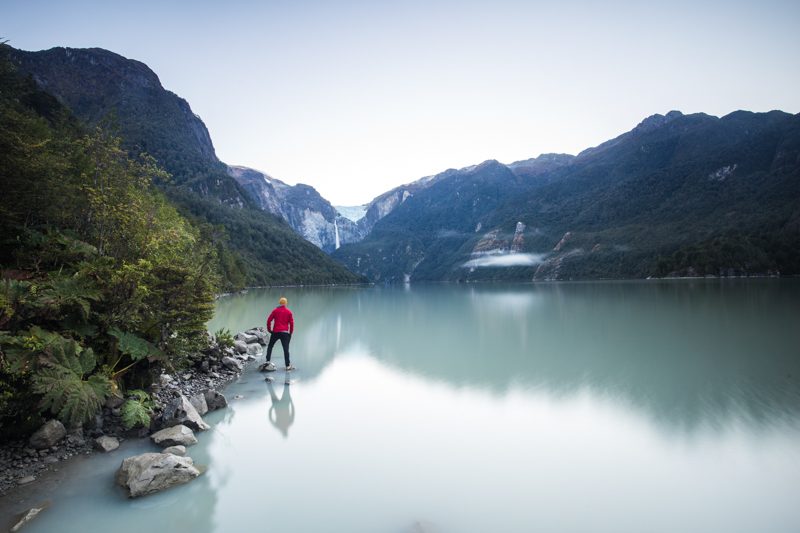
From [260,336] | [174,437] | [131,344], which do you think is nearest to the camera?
[174,437]

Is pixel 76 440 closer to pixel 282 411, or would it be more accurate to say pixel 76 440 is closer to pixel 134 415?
pixel 134 415

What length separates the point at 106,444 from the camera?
21.7 feet

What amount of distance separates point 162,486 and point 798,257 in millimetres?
115605

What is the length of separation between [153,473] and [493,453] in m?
4.91

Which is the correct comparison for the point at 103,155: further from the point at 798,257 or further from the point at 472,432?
the point at 798,257

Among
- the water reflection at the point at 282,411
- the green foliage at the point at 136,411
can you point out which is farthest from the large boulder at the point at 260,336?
the green foliage at the point at 136,411

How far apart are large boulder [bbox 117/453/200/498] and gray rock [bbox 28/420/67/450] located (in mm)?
1652

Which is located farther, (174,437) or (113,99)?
(113,99)

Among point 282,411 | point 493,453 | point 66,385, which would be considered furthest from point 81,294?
point 493,453

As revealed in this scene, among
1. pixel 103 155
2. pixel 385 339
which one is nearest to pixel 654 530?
pixel 385 339

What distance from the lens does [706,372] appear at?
1089 centimetres

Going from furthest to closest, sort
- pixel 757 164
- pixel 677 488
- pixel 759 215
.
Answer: pixel 757 164 → pixel 759 215 → pixel 677 488

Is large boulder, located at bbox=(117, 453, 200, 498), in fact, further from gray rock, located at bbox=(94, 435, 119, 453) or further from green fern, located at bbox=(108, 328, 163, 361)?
green fern, located at bbox=(108, 328, 163, 361)

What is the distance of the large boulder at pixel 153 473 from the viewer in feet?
17.2
